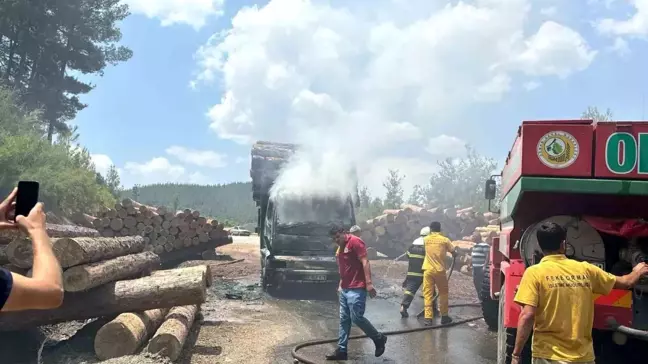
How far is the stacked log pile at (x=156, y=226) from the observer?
51.2 feet

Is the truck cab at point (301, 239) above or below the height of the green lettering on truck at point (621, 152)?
below

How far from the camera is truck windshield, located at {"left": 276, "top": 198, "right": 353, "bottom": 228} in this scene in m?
12.7

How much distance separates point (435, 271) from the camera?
9781mm

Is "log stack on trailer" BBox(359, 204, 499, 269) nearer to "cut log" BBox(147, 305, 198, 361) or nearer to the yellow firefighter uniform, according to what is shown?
the yellow firefighter uniform

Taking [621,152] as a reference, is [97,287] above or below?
below

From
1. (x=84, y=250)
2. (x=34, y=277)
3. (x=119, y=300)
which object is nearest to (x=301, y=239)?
(x=119, y=300)

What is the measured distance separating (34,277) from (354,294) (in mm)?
5858

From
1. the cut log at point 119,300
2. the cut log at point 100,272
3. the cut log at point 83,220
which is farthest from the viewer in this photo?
the cut log at point 83,220

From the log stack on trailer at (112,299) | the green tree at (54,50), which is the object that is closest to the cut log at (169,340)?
the log stack on trailer at (112,299)

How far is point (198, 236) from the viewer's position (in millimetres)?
17453

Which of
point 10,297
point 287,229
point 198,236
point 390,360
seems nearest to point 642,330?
point 390,360

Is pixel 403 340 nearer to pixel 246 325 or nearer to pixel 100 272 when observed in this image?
pixel 246 325

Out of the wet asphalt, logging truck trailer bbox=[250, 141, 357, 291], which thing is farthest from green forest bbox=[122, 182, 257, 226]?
the wet asphalt

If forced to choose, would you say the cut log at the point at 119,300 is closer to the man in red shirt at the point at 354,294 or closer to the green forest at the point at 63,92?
the man in red shirt at the point at 354,294
